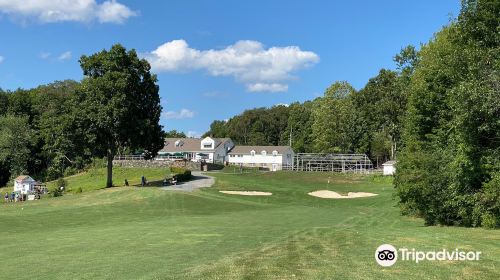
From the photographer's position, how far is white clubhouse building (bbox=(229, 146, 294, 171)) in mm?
107350

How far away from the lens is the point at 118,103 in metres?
48.0

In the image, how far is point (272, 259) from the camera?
11.8 meters

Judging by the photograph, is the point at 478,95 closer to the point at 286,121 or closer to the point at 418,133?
the point at 418,133

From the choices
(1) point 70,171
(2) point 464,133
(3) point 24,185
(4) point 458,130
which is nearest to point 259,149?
(1) point 70,171

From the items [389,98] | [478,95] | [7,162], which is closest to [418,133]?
[478,95]

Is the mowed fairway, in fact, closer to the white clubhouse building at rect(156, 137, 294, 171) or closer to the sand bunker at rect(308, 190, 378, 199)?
the sand bunker at rect(308, 190, 378, 199)

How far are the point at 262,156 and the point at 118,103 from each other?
64.0 meters

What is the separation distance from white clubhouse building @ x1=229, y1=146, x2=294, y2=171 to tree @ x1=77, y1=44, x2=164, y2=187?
5467cm

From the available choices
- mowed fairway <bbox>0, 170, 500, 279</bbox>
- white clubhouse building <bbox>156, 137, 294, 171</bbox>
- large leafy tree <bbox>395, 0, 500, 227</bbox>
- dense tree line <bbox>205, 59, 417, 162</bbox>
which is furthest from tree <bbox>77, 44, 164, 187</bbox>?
white clubhouse building <bbox>156, 137, 294, 171</bbox>

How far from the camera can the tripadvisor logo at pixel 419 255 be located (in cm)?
1105

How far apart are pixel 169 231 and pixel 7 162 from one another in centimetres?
7226

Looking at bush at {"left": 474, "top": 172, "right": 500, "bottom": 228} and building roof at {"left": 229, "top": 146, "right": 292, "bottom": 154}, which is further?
building roof at {"left": 229, "top": 146, "right": 292, "bottom": 154}

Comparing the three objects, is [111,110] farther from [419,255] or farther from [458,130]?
[419,255]

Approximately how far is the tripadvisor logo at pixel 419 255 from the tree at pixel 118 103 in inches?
1553
